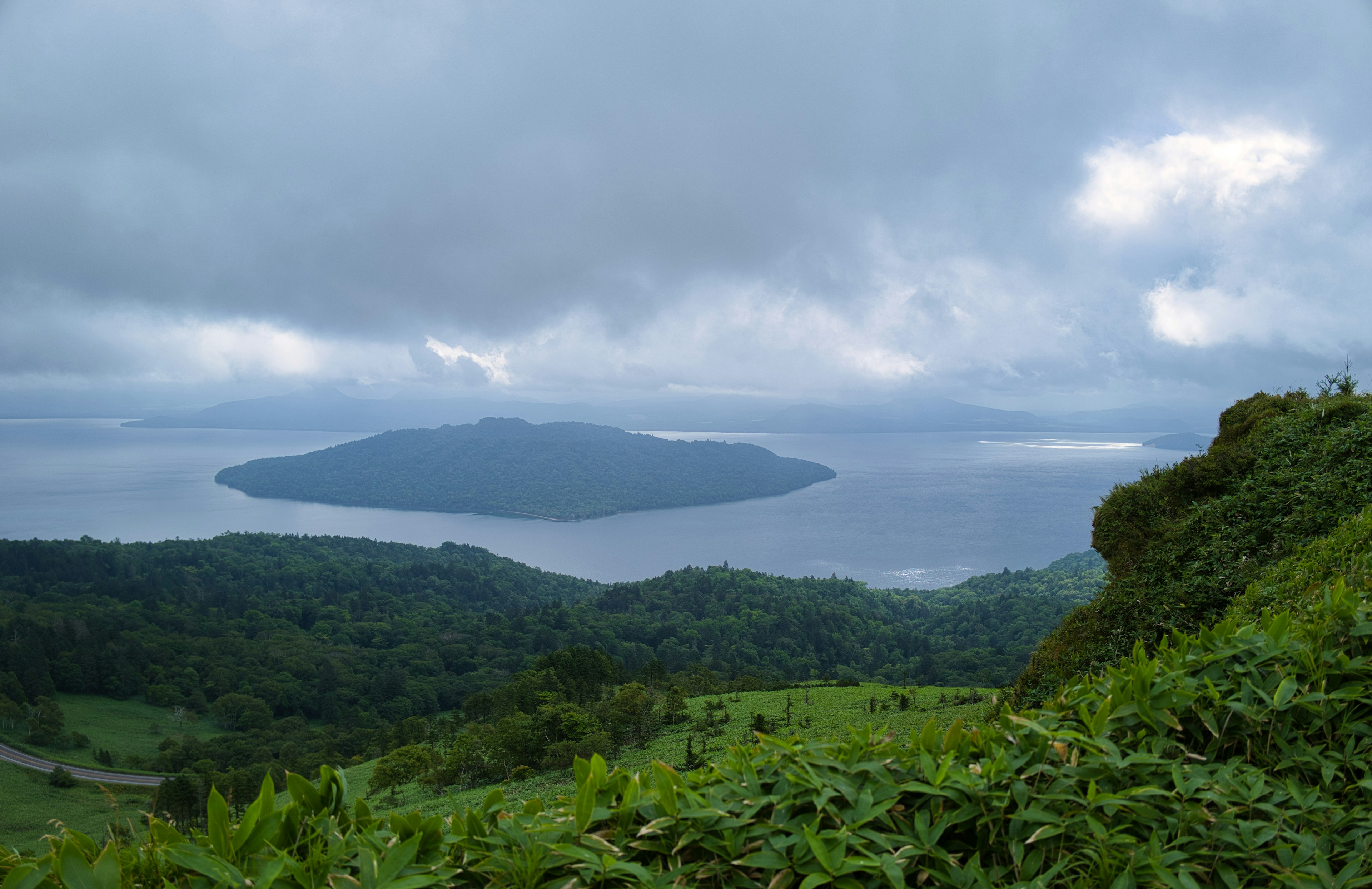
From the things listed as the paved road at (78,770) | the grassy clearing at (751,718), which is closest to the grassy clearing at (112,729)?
the paved road at (78,770)

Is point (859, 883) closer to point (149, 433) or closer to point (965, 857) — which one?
point (965, 857)

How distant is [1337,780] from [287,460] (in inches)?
5892

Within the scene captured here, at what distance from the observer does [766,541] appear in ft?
263

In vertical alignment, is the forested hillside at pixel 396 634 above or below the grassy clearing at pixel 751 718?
below

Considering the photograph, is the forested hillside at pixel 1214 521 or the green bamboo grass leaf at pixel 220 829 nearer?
the green bamboo grass leaf at pixel 220 829

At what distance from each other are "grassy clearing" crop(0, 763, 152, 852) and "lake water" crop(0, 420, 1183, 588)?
4692 cm

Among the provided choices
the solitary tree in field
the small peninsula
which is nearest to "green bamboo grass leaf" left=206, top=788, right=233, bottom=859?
the solitary tree in field

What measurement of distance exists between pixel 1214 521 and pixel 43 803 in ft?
122

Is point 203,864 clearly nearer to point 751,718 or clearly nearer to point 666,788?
point 666,788

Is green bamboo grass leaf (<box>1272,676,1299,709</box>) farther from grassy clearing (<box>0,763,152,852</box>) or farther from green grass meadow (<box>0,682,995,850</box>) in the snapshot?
grassy clearing (<box>0,763,152,852</box>)

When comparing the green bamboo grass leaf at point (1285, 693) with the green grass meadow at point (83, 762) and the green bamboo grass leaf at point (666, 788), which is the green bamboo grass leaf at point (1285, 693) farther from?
the green grass meadow at point (83, 762)

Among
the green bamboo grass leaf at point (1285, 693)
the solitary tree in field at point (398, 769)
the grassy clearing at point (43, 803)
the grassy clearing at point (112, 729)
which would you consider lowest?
the grassy clearing at point (112, 729)

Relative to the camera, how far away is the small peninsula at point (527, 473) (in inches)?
4412

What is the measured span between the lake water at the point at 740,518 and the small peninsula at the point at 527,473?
459 centimetres
